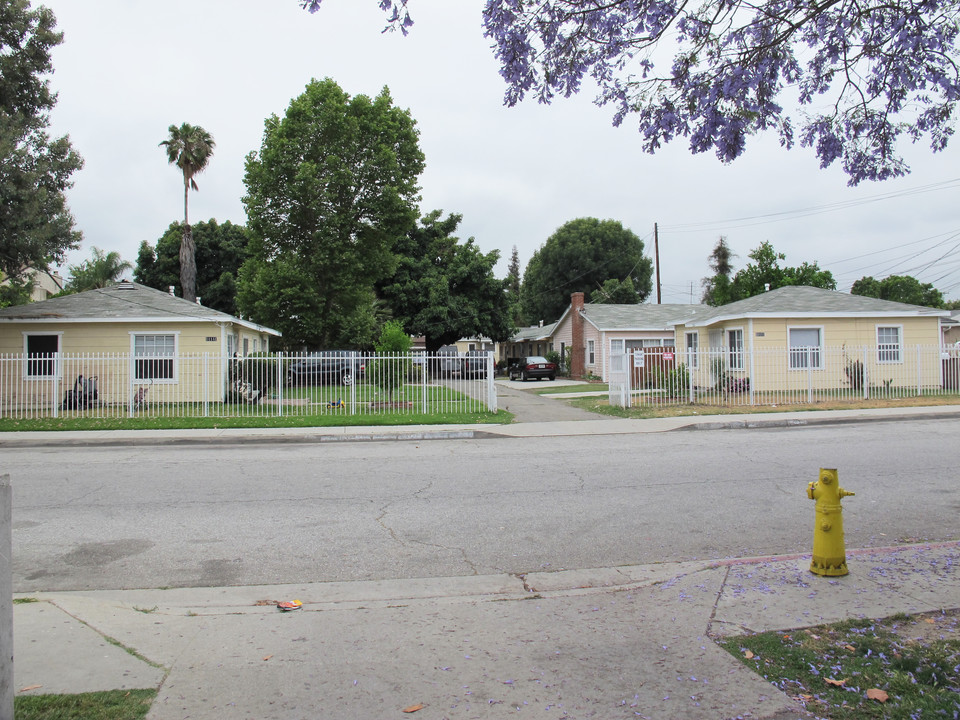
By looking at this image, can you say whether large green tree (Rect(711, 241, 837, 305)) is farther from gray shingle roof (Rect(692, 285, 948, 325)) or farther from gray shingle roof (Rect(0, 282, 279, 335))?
gray shingle roof (Rect(0, 282, 279, 335))

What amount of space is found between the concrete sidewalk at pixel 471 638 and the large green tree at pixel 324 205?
26.4 m

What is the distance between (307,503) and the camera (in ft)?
25.9

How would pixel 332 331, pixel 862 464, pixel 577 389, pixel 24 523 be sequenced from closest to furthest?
pixel 24 523
pixel 862 464
pixel 577 389
pixel 332 331

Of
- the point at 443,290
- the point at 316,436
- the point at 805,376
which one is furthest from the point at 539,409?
the point at 443,290

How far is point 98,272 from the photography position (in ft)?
164

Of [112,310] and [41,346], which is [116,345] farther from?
[41,346]

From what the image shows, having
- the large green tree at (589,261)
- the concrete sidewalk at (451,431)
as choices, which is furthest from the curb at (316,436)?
the large green tree at (589,261)

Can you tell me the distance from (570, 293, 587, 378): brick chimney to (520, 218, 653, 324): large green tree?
2791 centimetres

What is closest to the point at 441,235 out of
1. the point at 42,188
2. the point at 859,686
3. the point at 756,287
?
the point at 756,287

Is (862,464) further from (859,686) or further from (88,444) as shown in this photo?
(88,444)

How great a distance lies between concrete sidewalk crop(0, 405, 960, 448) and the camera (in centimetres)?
1461

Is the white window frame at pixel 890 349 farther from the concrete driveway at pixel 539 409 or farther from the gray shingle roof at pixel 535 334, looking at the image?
the gray shingle roof at pixel 535 334

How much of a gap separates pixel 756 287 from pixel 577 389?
20308 millimetres

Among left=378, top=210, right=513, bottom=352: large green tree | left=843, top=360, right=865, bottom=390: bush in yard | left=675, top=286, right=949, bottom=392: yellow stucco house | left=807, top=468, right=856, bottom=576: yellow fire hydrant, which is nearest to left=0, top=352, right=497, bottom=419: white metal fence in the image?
left=675, top=286, right=949, bottom=392: yellow stucco house
